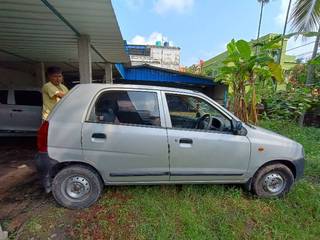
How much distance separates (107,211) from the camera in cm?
331

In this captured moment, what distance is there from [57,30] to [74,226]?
4333 mm

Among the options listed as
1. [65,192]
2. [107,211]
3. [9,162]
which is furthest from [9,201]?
[9,162]

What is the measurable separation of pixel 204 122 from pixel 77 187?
85.9 inches

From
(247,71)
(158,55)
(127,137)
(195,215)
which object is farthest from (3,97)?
(158,55)

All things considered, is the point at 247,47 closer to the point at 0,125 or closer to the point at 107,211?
the point at 107,211

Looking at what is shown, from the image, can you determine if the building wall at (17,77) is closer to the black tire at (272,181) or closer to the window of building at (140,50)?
the black tire at (272,181)

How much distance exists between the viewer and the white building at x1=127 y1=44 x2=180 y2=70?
26.4 meters

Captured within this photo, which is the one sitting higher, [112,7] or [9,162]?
[112,7]

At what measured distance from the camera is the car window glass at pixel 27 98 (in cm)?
716

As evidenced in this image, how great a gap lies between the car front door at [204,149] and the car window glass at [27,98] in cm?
534

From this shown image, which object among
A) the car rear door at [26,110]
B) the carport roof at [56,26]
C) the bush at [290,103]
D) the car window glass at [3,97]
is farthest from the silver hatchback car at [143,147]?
the bush at [290,103]

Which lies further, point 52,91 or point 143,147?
point 52,91

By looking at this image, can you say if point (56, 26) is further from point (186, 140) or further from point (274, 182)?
point (274, 182)

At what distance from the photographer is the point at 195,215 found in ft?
10.6
